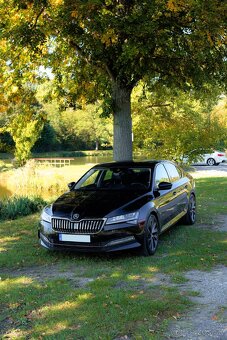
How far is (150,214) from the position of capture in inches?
255

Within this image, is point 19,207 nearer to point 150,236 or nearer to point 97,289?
point 150,236

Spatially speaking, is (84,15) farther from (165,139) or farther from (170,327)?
(165,139)

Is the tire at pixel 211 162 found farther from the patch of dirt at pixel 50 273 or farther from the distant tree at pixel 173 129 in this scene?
the patch of dirt at pixel 50 273

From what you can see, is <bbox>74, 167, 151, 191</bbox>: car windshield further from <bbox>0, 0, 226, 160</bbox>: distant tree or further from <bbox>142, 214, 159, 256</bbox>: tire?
<bbox>0, 0, 226, 160</bbox>: distant tree

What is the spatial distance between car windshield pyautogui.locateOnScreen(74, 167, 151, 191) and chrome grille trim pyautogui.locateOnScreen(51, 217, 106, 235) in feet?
4.14

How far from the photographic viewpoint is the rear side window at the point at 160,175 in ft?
24.3

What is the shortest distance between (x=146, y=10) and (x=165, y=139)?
1156 centimetres

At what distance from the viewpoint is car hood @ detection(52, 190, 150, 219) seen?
6.17 meters

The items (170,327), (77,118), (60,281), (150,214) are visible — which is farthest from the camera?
(77,118)

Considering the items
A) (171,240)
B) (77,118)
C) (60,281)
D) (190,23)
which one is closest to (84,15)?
(190,23)

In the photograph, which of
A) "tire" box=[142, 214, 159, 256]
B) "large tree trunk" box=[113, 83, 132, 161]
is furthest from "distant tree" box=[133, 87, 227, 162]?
"tire" box=[142, 214, 159, 256]

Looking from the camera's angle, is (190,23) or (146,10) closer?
(146,10)

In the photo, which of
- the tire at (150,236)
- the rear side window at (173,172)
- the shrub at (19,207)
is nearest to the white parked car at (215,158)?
the shrub at (19,207)

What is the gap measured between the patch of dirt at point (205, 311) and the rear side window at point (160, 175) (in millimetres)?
2281
